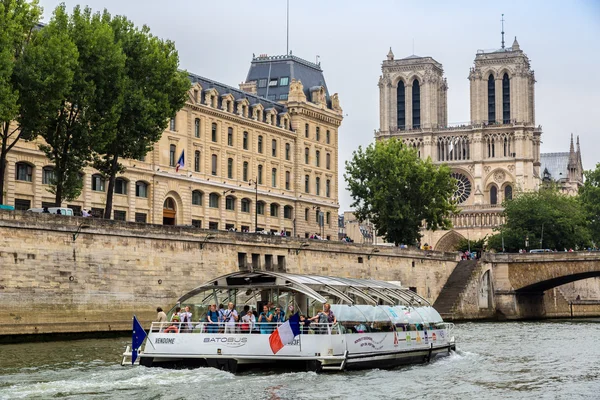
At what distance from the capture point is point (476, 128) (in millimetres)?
184375

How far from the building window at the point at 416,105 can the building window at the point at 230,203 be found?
9327cm

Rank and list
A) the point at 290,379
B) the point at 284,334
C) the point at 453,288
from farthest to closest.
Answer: the point at 453,288, the point at 284,334, the point at 290,379

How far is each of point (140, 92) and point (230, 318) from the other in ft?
94.3

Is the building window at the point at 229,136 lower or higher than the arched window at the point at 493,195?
lower

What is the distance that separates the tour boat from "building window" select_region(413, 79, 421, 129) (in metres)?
140

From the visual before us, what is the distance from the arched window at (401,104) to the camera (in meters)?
190

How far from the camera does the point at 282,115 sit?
108 meters

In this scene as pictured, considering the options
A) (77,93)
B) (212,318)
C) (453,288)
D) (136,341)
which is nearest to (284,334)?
(212,318)

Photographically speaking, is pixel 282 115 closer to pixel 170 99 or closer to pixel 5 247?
pixel 170 99

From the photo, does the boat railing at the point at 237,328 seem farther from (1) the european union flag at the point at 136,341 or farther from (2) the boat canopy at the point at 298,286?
(2) the boat canopy at the point at 298,286

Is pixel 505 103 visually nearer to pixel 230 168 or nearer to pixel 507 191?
pixel 507 191

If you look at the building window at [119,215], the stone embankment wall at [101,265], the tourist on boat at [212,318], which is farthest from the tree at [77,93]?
the tourist on boat at [212,318]

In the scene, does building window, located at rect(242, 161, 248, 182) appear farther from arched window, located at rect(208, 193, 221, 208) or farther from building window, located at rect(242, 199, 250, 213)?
arched window, located at rect(208, 193, 221, 208)

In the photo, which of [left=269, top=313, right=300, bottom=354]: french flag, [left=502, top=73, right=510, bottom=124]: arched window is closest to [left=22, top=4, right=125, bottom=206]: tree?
[left=269, top=313, right=300, bottom=354]: french flag
